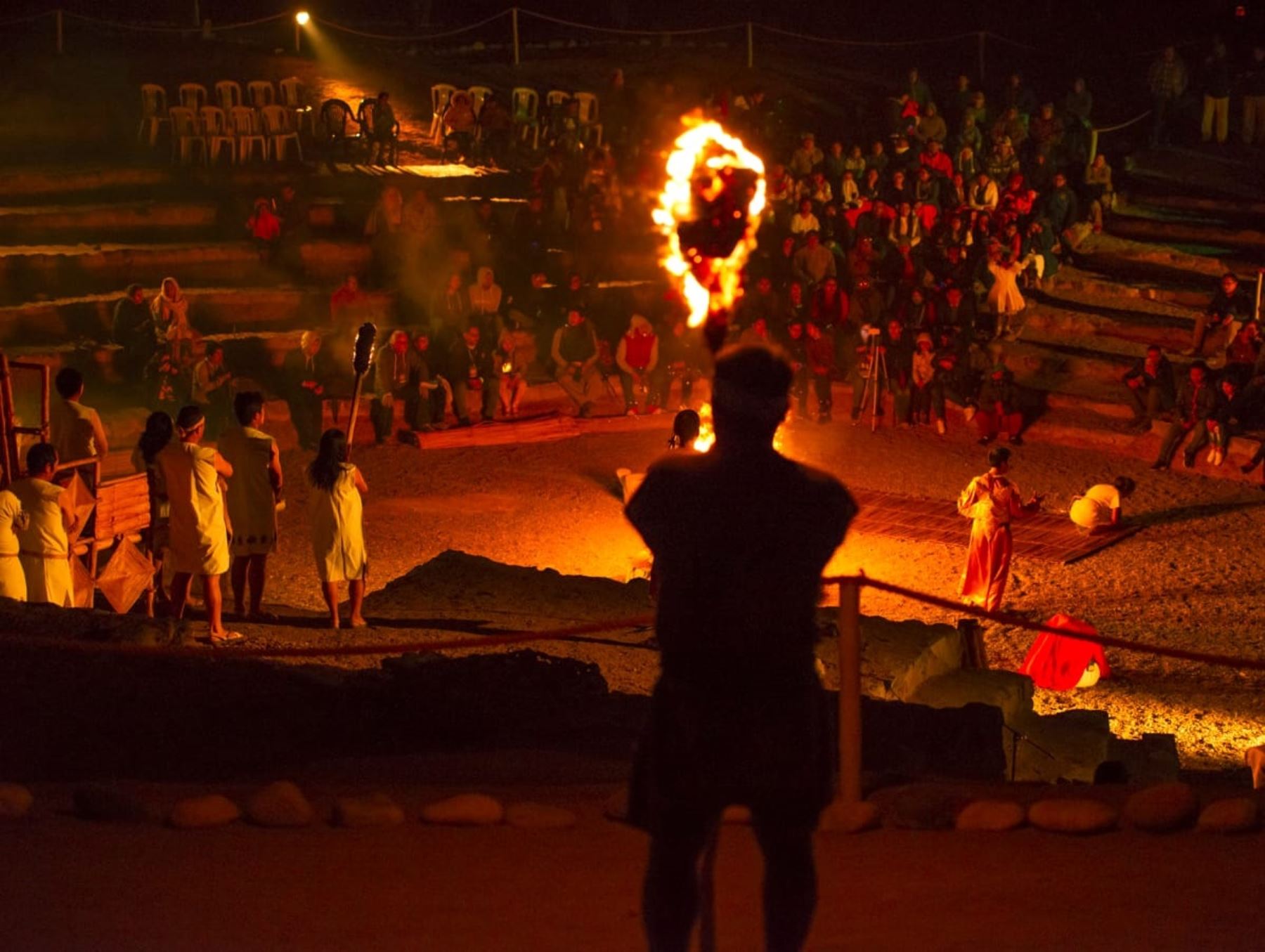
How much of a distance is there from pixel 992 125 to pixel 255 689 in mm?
18867

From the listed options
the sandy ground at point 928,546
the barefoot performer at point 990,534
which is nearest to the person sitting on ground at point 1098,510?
the sandy ground at point 928,546

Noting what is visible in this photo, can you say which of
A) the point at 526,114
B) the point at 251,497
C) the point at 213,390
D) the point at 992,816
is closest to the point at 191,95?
the point at 526,114

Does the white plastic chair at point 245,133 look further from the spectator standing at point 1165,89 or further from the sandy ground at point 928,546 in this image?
the spectator standing at point 1165,89

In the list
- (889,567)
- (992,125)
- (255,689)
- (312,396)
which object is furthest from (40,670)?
(992,125)

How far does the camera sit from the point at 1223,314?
2088 centimetres

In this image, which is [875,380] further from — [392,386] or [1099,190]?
[1099,190]

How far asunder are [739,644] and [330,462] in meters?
7.62

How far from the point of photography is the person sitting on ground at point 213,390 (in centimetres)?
1886

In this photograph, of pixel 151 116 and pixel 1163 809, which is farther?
pixel 151 116

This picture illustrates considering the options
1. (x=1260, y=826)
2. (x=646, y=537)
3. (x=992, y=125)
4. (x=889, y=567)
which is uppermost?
(x=992, y=125)

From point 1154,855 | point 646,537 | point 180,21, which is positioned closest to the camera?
point 646,537

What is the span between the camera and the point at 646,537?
4109mm

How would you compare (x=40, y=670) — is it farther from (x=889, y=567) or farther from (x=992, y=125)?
(x=992, y=125)

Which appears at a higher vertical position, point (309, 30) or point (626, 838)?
point (309, 30)
